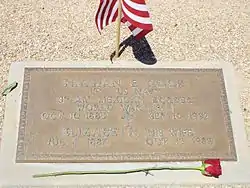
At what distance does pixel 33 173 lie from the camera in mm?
4305

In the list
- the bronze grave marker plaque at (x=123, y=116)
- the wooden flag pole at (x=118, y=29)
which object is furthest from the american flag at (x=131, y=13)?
the bronze grave marker plaque at (x=123, y=116)

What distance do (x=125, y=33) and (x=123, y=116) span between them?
48.9 inches

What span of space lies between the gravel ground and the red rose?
808 mm

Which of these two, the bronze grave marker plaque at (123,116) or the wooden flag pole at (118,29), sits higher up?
the wooden flag pole at (118,29)

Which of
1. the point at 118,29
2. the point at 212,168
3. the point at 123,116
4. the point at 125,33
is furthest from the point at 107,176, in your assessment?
the point at 125,33

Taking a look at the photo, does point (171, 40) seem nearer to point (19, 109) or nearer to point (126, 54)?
point (126, 54)

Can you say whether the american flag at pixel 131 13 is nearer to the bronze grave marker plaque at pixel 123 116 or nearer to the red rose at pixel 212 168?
the bronze grave marker plaque at pixel 123 116

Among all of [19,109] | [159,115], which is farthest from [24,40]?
[159,115]

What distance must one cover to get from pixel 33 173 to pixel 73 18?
80.3 inches

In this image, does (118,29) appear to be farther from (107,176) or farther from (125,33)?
(107,176)

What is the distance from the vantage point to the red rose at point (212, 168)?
4.31m

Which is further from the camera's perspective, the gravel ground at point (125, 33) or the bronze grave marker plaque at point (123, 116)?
the gravel ground at point (125, 33)

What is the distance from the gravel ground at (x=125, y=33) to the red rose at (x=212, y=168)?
2.65ft

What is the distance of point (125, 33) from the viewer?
216 inches
